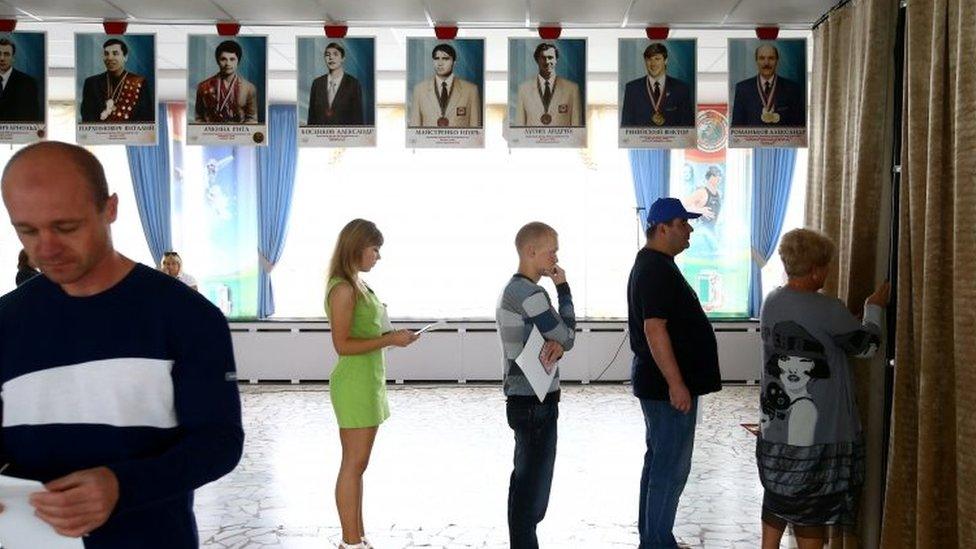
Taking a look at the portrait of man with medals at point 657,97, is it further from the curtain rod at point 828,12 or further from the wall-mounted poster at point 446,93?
the wall-mounted poster at point 446,93

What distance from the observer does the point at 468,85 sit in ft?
17.0

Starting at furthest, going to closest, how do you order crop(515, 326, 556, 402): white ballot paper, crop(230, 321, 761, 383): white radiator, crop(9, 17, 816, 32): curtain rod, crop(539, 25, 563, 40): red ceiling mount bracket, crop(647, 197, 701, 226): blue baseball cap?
crop(230, 321, 761, 383): white radiator, crop(539, 25, 563, 40): red ceiling mount bracket, crop(9, 17, 816, 32): curtain rod, crop(647, 197, 701, 226): blue baseball cap, crop(515, 326, 556, 402): white ballot paper

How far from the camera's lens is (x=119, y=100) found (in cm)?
515

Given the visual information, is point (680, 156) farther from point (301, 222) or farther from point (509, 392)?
point (509, 392)

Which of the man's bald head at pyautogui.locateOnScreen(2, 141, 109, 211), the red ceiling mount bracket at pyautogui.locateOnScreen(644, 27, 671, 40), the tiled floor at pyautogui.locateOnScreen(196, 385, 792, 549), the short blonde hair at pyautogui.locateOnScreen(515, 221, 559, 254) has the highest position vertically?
the red ceiling mount bracket at pyautogui.locateOnScreen(644, 27, 671, 40)

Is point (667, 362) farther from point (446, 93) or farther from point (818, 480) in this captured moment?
point (446, 93)

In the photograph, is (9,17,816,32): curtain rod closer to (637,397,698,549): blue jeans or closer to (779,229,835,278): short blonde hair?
(779,229,835,278): short blonde hair

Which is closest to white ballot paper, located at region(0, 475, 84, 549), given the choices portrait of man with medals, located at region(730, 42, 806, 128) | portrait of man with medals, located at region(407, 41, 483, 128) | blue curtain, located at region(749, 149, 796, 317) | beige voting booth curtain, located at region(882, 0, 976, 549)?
beige voting booth curtain, located at region(882, 0, 976, 549)

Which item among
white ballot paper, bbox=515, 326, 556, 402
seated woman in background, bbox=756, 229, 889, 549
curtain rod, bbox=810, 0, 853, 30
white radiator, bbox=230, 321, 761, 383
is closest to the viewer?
seated woman in background, bbox=756, 229, 889, 549

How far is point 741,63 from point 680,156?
5.64m

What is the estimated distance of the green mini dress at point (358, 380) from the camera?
3.88 meters

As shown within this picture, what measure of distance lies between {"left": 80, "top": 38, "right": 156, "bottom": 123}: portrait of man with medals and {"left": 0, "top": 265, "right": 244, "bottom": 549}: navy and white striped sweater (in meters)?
3.91

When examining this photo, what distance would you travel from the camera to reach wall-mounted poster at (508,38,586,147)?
514cm

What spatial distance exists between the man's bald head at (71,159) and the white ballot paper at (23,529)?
54cm
